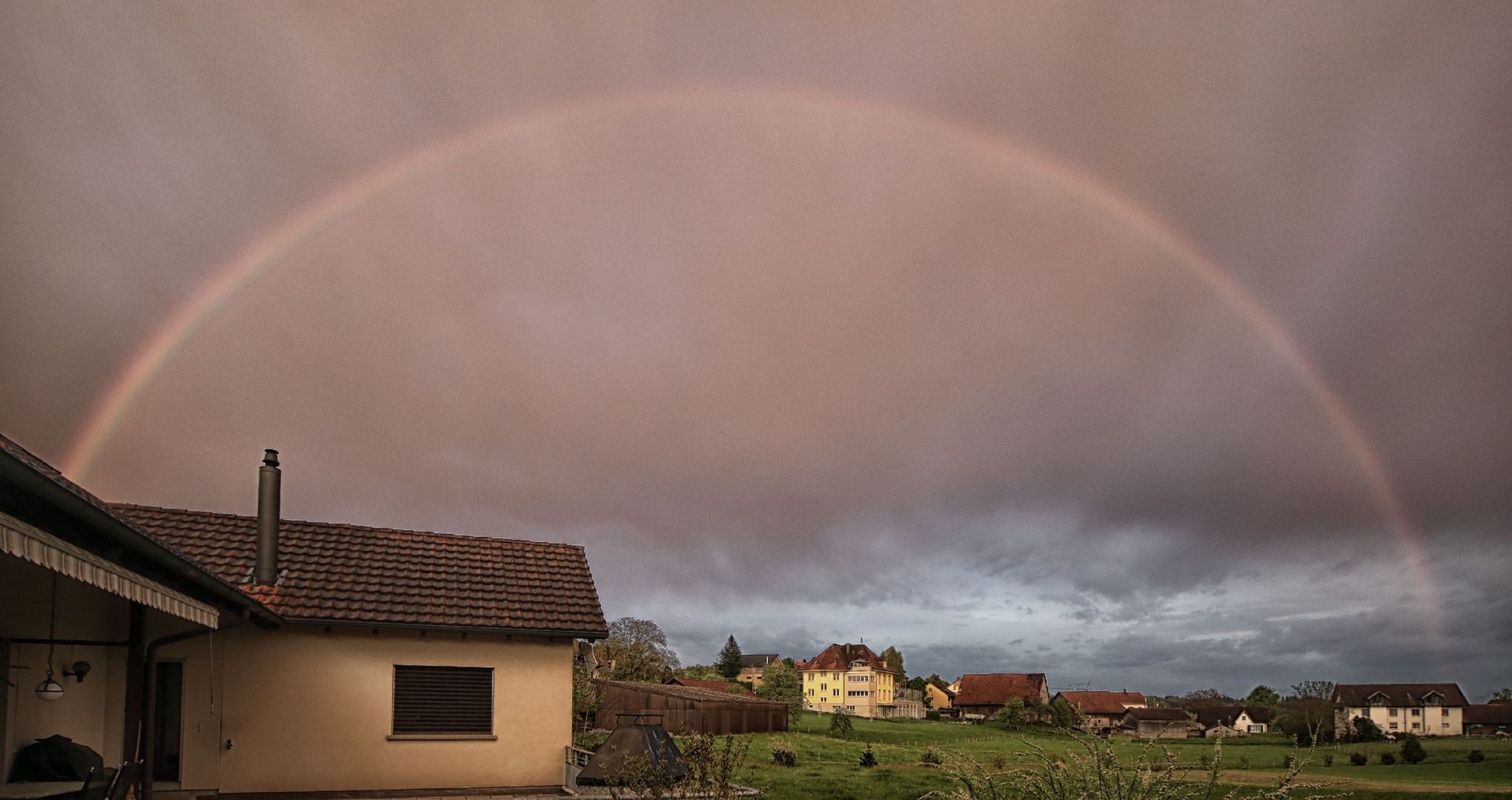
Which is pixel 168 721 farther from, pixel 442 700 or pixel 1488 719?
pixel 1488 719

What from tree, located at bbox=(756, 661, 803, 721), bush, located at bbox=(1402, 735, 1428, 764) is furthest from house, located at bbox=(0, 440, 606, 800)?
tree, located at bbox=(756, 661, 803, 721)

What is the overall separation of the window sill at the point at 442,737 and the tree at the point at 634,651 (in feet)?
127

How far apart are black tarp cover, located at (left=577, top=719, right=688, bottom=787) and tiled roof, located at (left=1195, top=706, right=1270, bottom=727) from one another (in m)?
85.2

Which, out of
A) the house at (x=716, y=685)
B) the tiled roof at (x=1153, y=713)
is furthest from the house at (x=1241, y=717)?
the house at (x=716, y=685)

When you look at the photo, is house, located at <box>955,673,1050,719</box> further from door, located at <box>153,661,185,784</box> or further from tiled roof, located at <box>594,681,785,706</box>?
door, located at <box>153,661,185,784</box>

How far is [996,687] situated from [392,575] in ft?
361

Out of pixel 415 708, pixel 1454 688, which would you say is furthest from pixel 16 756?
pixel 1454 688

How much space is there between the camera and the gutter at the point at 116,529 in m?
4.45

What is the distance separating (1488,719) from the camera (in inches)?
4414

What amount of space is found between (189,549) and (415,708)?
4617 mm

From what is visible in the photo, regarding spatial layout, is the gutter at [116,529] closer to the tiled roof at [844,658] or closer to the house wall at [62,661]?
the house wall at [62,661]

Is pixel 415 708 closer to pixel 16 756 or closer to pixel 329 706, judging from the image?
pixel 329 706

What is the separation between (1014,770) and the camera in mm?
6230

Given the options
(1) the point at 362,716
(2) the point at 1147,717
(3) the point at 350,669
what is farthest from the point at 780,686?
(3) the point at 350,669
